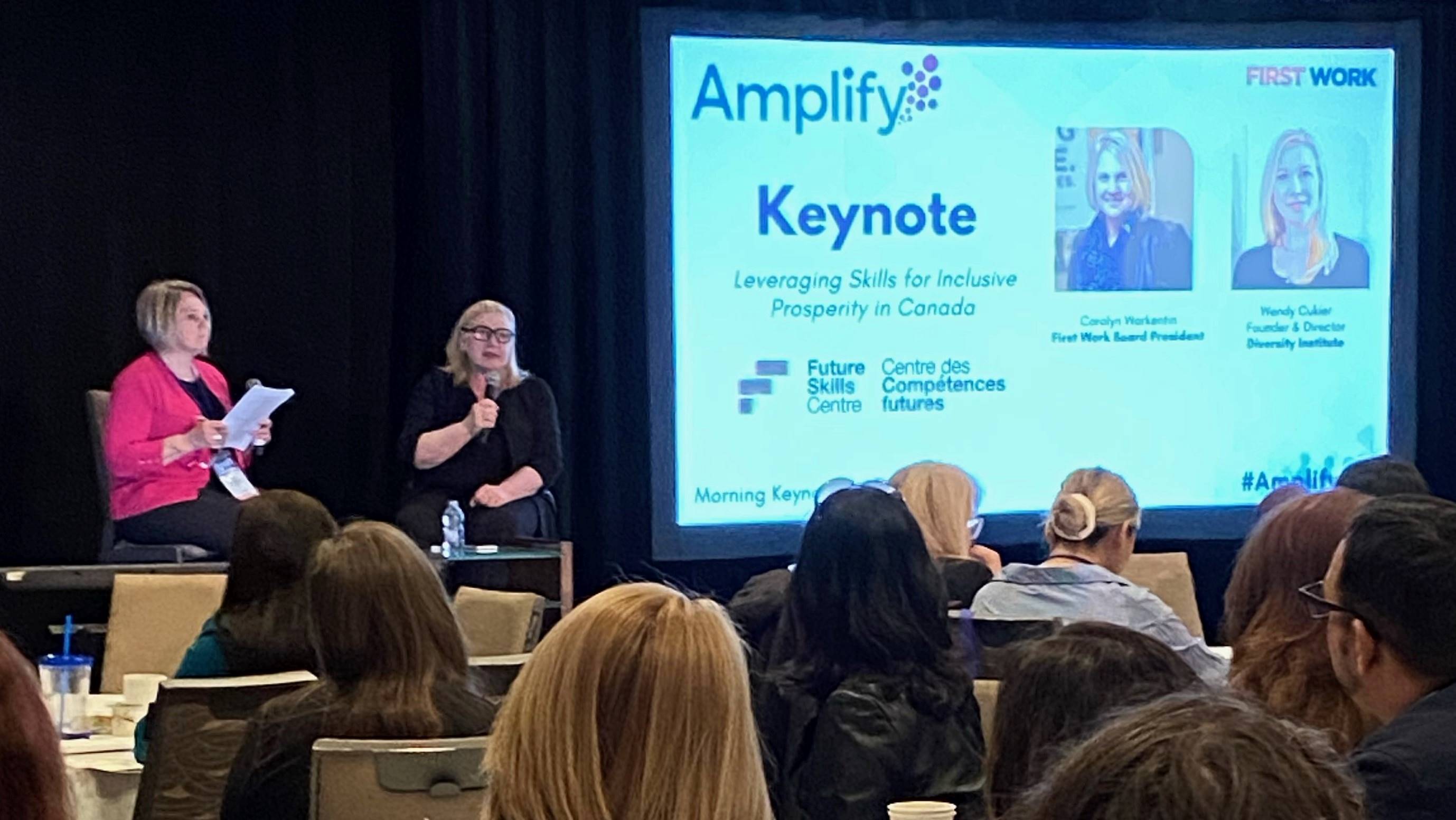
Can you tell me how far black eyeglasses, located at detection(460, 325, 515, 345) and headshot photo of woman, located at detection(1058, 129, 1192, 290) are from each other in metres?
2.26

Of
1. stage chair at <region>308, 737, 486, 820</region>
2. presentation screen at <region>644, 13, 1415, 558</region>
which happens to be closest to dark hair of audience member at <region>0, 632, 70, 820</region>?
stage chair at <region>308, 737, 486, 820</region>

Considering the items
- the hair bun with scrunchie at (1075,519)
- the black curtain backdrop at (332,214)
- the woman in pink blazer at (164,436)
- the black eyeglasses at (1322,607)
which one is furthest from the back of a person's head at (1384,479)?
the woman in pink blazer at (164,436)

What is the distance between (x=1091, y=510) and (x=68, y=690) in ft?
6.93

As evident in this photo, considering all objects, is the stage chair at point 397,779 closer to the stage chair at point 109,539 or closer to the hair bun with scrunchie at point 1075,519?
the hair bun with scrunchie at point 1075,519

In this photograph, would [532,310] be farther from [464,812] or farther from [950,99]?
[464,812]

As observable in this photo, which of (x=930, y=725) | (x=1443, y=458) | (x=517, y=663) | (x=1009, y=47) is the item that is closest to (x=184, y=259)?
(x=1009, y=47)

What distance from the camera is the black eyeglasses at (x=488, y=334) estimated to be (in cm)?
610

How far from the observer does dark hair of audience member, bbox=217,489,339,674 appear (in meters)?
3.15

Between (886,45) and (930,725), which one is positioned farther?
(886,45)

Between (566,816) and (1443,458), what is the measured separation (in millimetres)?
6703

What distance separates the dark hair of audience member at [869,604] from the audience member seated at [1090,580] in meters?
0.64

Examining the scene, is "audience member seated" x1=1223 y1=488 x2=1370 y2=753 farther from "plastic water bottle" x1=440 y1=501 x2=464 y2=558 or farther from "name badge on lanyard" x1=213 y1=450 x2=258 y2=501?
"name badge on lanyard" x1=213 y1=450 x2=258 y2=501

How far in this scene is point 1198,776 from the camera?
85cm

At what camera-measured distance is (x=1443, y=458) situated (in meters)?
7.59
